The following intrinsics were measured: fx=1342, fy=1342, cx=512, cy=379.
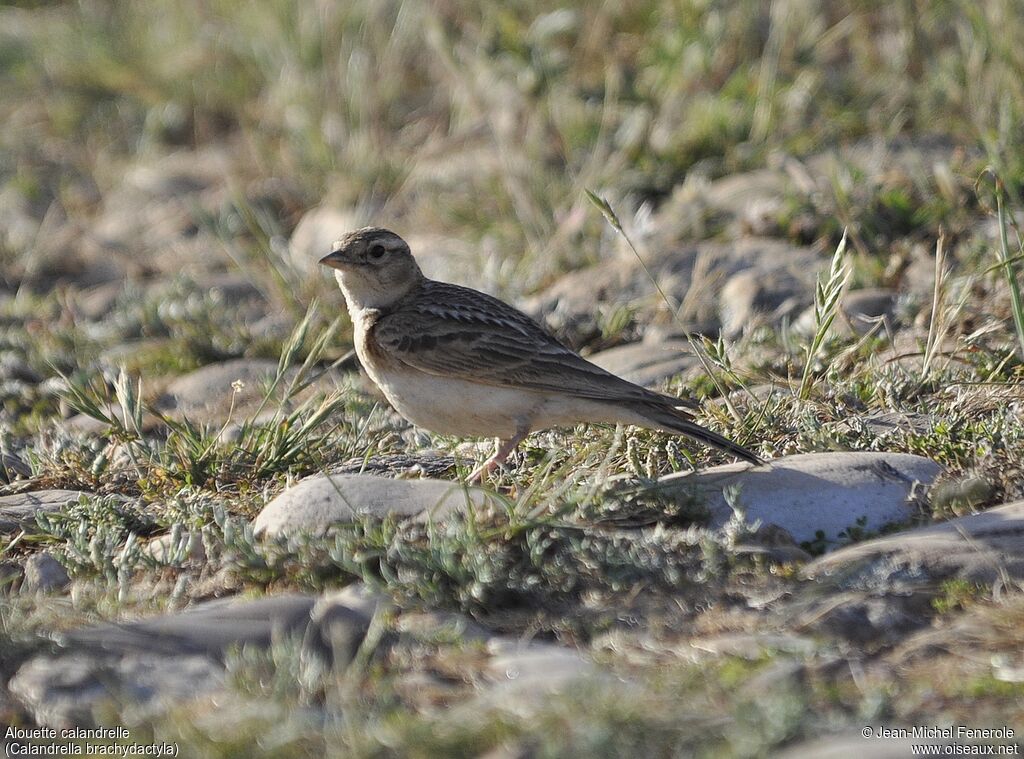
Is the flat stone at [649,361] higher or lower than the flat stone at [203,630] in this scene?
lower

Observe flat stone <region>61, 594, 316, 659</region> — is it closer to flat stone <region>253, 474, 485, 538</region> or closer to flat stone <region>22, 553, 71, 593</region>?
flat stone <region>253, 474, 485, 538</region>

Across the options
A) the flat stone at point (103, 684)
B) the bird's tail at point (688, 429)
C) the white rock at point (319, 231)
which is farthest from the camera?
the white rock at point (319, 231)

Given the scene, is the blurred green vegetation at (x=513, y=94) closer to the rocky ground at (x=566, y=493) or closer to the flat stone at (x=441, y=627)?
the rocky ground at (x=566, y=493)

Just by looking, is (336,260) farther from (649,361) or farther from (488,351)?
(649,361)

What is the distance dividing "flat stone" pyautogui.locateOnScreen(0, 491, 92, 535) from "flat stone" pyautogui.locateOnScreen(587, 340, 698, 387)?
2.61 metres

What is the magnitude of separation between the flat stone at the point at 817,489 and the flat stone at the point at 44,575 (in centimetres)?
214

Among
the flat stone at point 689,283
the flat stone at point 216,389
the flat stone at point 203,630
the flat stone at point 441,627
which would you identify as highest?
the flat stone at point 203,630

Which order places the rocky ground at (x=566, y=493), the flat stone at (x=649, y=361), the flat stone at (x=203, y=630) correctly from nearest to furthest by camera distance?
the rocky ground at (x=566, y=493) → the flat stone at (x=203, y=630) → the flat stone at (x=649, y=361)

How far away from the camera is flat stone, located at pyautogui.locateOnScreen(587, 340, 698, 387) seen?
21.3 feet

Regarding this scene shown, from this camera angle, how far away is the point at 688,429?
498cm

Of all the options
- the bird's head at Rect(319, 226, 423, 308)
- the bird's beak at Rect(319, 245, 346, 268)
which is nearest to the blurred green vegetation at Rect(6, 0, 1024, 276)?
the bird's head at Rect(319, 226, 423, 308)

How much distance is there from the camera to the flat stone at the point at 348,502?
4.64m

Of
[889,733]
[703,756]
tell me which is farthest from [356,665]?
[889,733]

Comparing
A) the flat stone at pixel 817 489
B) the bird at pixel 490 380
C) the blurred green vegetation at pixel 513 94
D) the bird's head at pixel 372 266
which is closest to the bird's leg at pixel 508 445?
the bird at pixel 490 380
